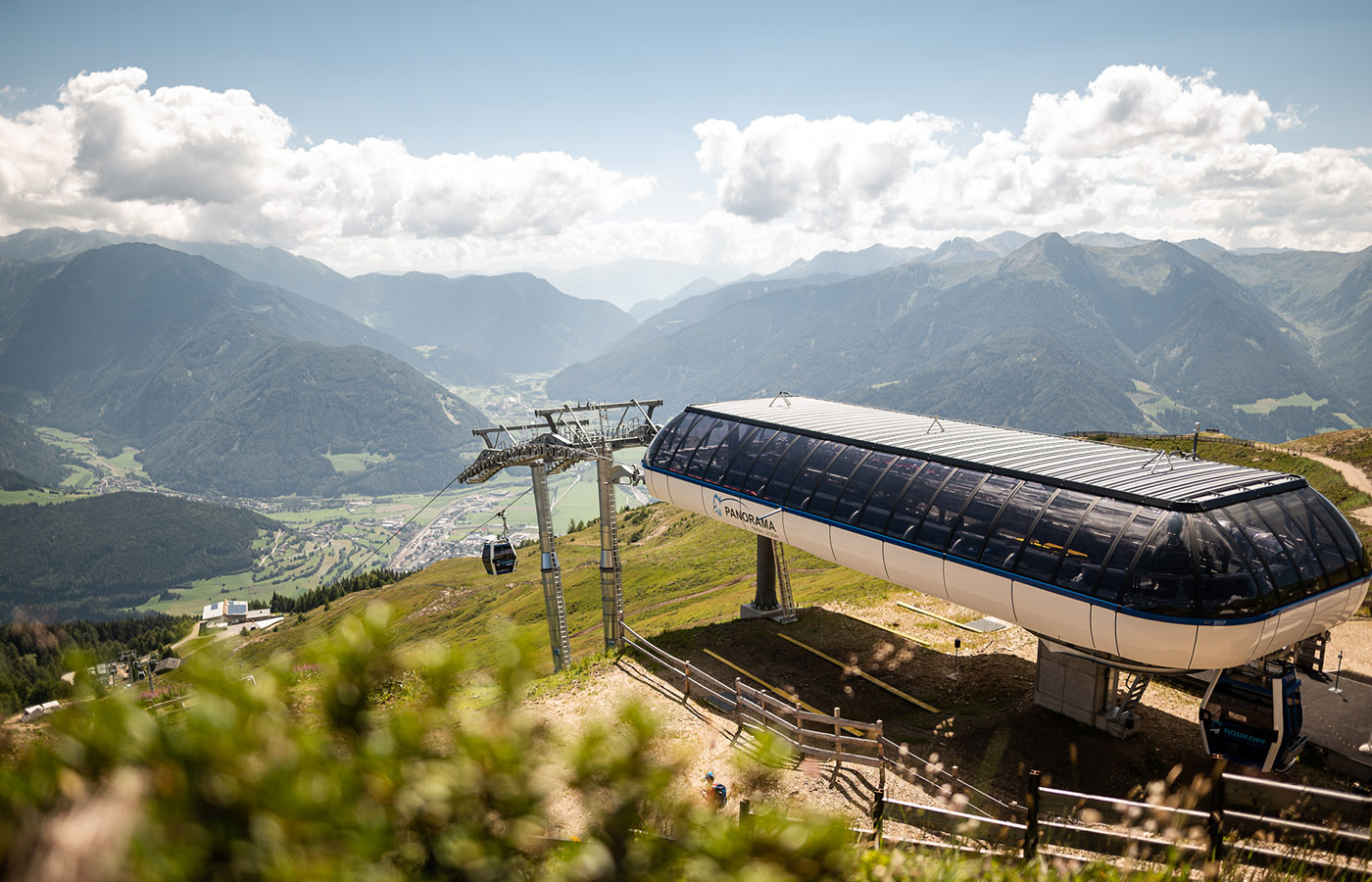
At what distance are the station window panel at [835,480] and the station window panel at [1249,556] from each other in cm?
1152

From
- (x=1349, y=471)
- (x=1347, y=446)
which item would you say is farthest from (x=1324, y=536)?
(x=1347, y=446)

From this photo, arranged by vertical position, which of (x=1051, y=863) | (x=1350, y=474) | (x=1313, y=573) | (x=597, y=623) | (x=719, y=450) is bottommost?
(x=597, y=623)

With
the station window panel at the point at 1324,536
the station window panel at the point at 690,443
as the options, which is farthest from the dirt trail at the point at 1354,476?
the station window panel at the point at 690,443

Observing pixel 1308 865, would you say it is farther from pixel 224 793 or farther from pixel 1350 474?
pixel 1350 474

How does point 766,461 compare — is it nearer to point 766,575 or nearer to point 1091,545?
point 766,575

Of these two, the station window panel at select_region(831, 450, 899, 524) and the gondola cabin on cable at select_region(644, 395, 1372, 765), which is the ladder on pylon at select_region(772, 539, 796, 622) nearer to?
the gondola cabin on cable at select_region(644, 395, 1372, 765)

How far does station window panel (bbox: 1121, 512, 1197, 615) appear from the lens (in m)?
19.7

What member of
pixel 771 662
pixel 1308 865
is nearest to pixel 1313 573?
pixel 1308 865

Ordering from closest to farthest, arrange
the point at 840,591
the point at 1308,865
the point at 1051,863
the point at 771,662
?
the point at 1308,865, the point at 1051,863, the point at 771,662, the point at 840,591

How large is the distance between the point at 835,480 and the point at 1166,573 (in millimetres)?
11791

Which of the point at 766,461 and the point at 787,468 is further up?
the point at 766,461

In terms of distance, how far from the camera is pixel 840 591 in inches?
1789

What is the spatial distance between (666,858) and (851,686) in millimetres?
27783

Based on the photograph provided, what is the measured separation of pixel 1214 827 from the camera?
1177cm
